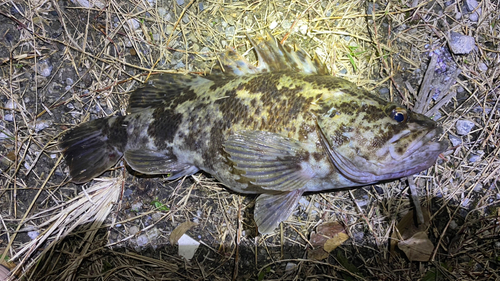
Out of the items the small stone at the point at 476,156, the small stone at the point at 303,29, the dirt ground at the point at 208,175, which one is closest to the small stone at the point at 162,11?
the dirt ground at the point at 208,175

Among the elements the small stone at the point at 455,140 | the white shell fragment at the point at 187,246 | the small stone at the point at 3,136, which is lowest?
the white shell fragment at the point at 187,246

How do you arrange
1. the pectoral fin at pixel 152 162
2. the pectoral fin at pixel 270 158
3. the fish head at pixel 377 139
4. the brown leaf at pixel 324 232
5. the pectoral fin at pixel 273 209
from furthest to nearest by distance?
1. the brown leaf at pixel 324 232
2. the pectoral fin at pixel 152 162
3. the pectoral fin at pixel 273 209
4. the pectoral fin at pixel 270 158
5. the fish head at pixel 377 139

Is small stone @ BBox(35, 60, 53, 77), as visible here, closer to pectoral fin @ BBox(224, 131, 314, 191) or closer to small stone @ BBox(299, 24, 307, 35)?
pectoral fin @ BBox(224, 131, 314, 191)

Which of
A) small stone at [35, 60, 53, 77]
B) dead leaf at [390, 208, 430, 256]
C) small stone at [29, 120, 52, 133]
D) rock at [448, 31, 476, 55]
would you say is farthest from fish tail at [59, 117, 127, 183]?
rock at [448, 31, 476, 55]

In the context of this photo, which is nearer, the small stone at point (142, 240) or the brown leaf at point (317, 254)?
the brown leaf at point (317, 254)

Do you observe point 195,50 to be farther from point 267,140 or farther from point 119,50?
point 267,140

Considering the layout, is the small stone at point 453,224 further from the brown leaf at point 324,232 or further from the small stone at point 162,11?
the small stone at point 162,11
